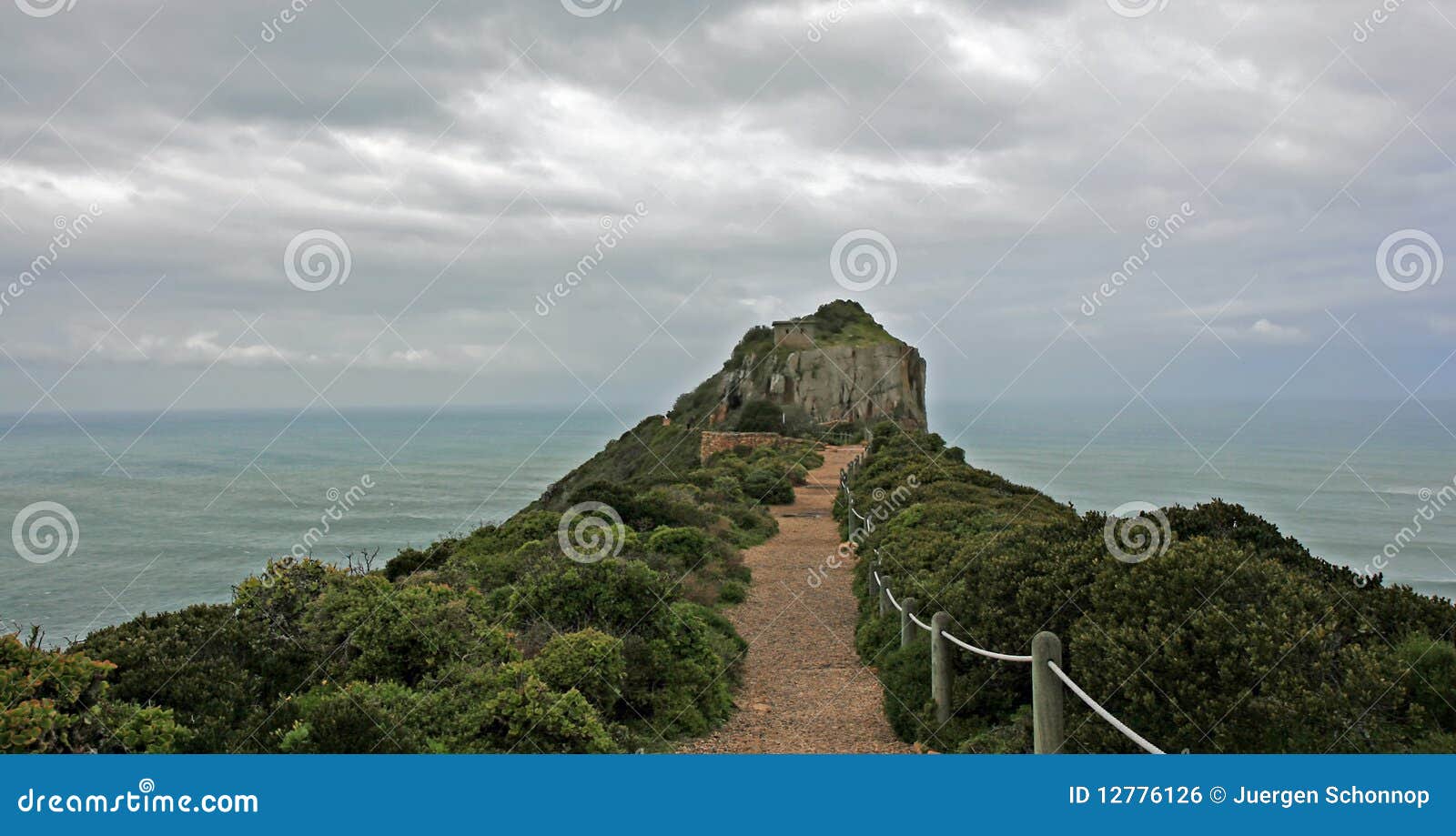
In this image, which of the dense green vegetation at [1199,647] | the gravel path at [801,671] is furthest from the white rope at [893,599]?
the dense green vegetation at [1199,647]

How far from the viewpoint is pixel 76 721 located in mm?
5277

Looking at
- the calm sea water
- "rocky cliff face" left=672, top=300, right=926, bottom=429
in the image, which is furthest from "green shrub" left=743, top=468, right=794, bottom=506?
"rocky cliff face" left=672, top=300, right=926, bottom=429

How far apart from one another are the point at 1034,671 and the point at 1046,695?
17 cm

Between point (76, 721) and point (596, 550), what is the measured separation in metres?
6.08

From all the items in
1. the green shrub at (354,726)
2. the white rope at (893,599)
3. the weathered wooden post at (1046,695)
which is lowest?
the weathered wooden post at (1046,695)

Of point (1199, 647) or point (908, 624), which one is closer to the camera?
point (1199, 647)

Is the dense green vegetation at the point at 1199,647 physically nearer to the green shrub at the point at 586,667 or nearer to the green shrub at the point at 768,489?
the green shrub at the point at 586,667

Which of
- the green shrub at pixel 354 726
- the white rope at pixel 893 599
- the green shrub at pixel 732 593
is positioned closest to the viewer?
the green shrub at pixel 354 726

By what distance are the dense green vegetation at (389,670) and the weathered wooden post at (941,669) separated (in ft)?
6.58

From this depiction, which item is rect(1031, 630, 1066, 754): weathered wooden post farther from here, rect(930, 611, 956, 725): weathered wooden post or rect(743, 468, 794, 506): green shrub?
rect(743, 468, 794, 506): green shrub

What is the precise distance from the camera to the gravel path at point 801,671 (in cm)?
725

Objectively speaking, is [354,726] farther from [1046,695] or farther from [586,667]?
[1046,695]

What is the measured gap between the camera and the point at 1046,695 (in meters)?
4.73

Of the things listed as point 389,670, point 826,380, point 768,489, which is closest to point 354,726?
point 389,670
